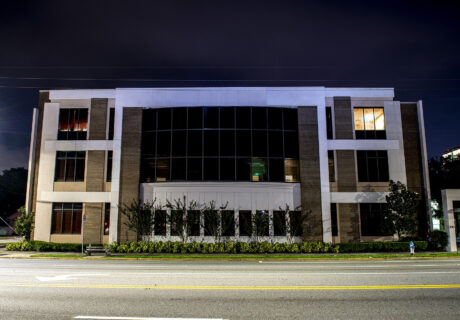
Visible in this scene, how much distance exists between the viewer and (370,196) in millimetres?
27422

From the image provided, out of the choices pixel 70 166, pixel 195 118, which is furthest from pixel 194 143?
pixel 70 166

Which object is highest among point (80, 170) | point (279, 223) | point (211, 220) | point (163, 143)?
point (163, 143)

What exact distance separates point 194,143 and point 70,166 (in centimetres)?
1173

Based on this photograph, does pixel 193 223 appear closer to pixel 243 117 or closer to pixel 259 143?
pixel 259 143

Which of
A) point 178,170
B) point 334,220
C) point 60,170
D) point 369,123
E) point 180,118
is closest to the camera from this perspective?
point 178,170

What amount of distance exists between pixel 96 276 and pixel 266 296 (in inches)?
271

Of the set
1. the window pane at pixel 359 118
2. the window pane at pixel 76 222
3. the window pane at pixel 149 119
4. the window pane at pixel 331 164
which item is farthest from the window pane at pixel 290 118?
the window pane at pixel 76 222

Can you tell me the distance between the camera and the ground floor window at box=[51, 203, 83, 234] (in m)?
27.9

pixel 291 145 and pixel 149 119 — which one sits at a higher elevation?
pixel 149 119

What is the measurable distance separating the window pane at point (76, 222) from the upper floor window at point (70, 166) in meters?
3.02

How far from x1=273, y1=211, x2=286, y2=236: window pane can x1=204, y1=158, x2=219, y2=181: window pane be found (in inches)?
227

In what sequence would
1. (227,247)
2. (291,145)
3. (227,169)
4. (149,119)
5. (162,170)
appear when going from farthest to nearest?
Result: (149,119) → (291,145) → (162,170) → (227,169) → (227,247)

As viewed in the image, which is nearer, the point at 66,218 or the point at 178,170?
the point at 178,170

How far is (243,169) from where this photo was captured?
26703mm
